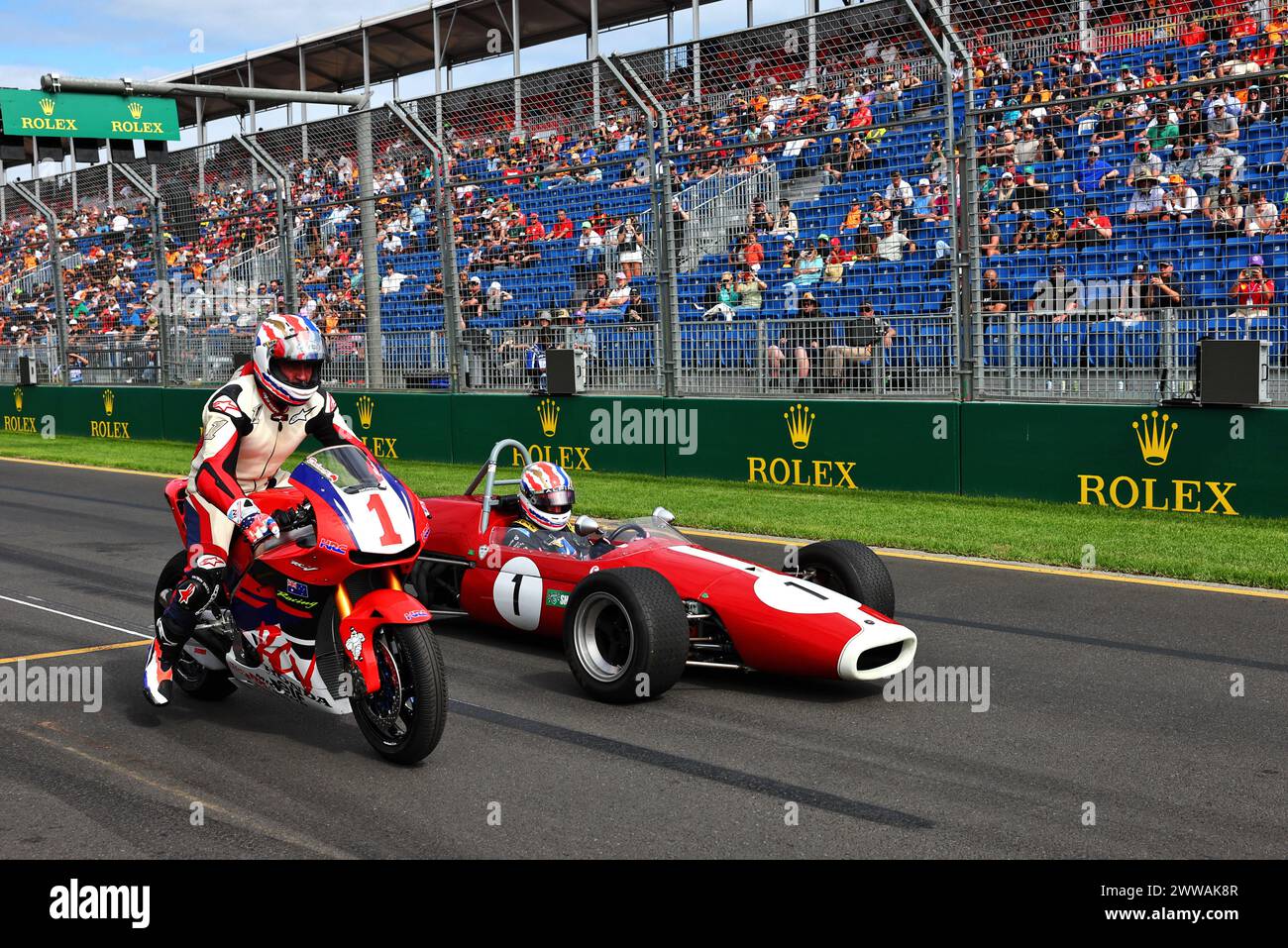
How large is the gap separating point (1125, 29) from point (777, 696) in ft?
36.4

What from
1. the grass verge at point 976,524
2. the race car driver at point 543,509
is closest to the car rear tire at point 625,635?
the race car driver at point 543,509

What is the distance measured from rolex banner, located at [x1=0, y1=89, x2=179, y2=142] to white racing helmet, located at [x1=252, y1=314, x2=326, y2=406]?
26295 millimetres

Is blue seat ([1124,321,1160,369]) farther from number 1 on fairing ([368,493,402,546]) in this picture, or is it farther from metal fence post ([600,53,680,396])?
number 1 on fairing ([368,493,402,546])

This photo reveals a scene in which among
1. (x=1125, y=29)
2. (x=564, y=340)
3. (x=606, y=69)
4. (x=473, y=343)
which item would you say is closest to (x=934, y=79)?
(x=1125, y=29)

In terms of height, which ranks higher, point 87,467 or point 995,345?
point 995,345

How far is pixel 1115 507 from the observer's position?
468 inches

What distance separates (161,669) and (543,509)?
2.24 meters

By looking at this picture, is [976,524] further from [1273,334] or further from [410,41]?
[410,41]

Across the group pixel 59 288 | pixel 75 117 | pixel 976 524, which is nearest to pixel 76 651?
pixel 976 524

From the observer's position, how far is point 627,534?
743 cm

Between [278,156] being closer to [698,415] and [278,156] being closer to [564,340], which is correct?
[564,340]

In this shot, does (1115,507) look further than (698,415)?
No

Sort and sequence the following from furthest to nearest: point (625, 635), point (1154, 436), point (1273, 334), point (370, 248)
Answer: point (370, 248)
point (1154, 436)
point (1273, 334)
point (625, 635)

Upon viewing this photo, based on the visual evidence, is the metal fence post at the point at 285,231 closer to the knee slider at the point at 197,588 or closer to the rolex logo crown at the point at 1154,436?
the rolex logo crown at the point at 1154,436
